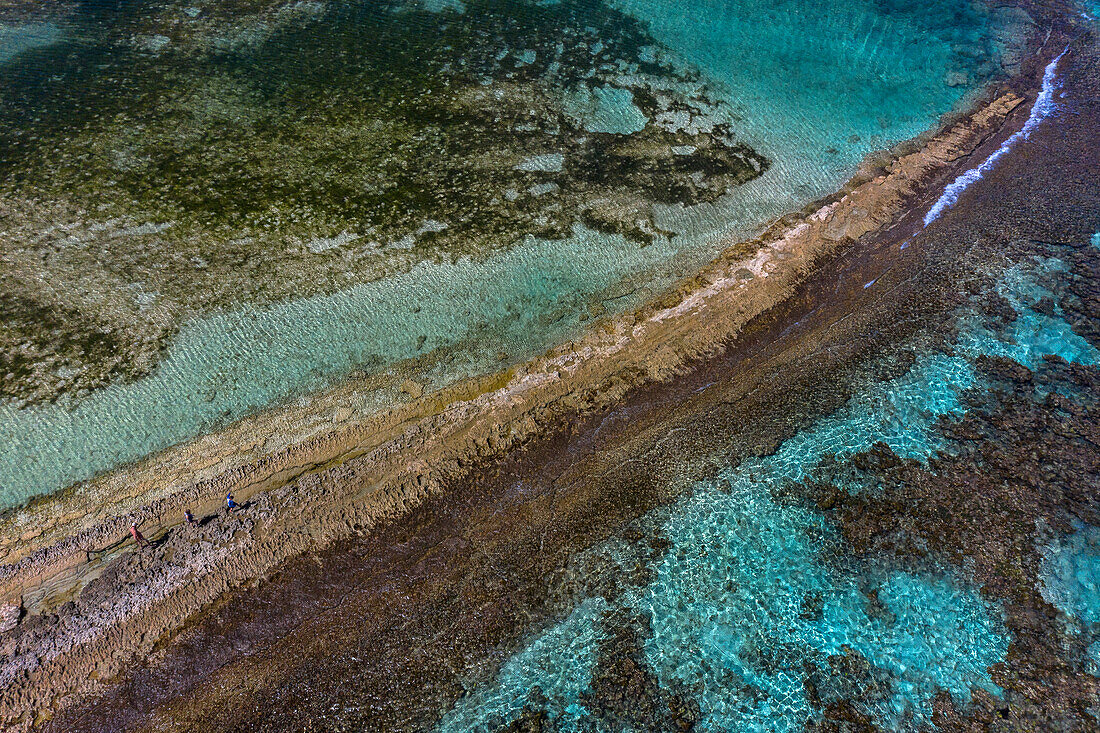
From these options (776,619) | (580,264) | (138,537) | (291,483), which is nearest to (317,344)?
(291,483)

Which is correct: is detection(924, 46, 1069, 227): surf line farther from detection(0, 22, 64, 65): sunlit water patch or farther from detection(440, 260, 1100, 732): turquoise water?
detection(0, 22, 64, 65): sunlit water patch

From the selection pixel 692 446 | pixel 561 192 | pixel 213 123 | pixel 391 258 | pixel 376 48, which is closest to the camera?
pixel 692 446

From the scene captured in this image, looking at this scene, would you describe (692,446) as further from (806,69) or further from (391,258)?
(806,69)

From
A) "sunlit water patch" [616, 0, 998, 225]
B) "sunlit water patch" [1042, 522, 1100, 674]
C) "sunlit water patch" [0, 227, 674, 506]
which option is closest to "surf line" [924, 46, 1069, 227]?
"sunlit water patch" [616, 0, 998, 225]

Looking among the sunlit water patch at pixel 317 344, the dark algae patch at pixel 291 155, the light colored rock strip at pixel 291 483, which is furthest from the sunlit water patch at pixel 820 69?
the sunlit water patch at pixel 317 344

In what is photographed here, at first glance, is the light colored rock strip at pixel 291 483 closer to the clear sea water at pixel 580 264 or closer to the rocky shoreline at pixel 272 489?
the rocky shoreline at pixel 272 489

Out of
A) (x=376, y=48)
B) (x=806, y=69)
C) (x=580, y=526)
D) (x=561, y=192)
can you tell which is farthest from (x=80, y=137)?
(x=806, y=69)
